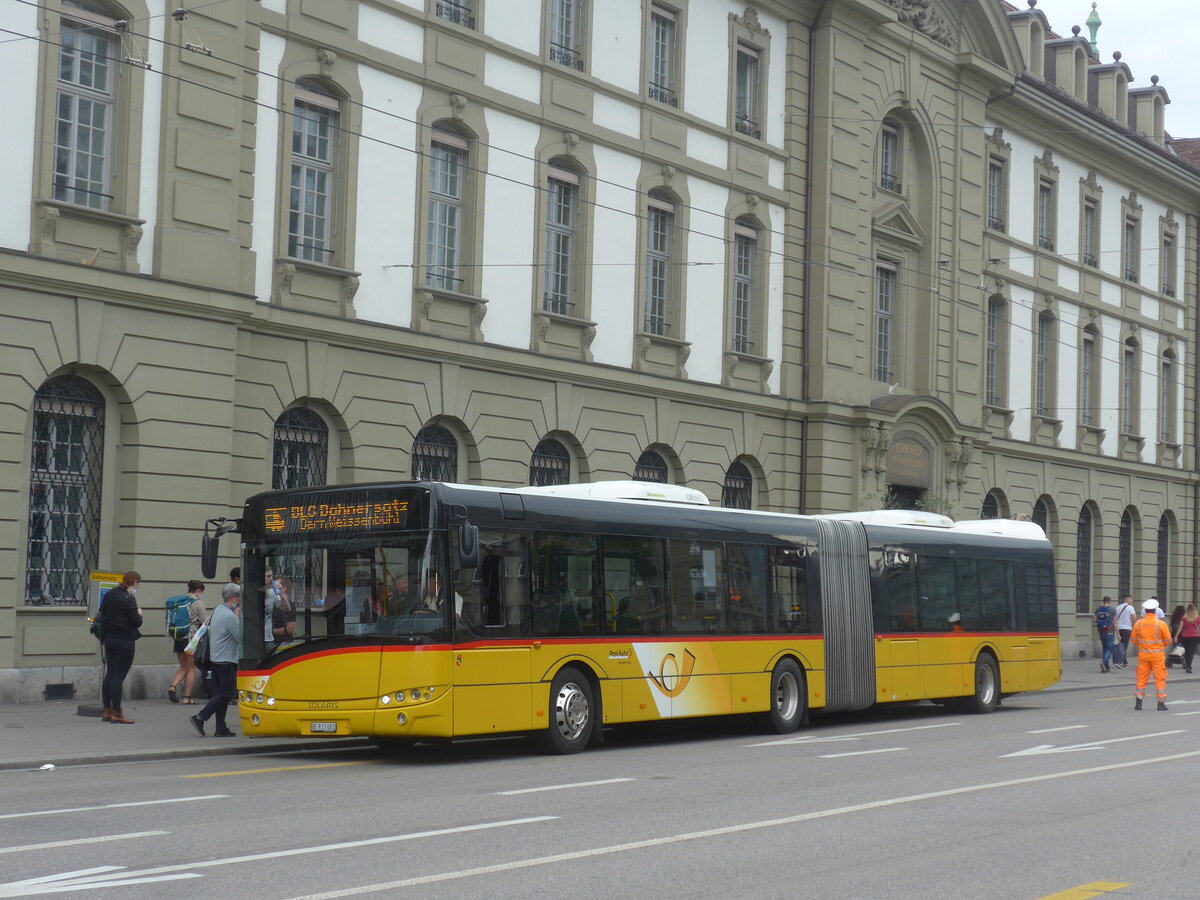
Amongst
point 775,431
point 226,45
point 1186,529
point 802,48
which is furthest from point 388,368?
point 1186,529

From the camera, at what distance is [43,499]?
20344 mm

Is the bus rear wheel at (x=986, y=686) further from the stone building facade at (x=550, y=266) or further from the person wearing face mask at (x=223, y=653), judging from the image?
the person wearing face mask at (x=223, y=653)

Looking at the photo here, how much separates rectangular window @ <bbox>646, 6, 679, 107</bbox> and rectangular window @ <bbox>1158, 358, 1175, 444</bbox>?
79.4 ft

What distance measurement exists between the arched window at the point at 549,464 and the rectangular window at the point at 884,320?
10.5 metres

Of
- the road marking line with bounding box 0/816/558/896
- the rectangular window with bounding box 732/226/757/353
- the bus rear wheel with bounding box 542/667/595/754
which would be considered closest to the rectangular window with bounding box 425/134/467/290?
the rectangular window with bounding box 732/226/757/353

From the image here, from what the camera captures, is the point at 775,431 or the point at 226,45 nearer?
the point at 226,45

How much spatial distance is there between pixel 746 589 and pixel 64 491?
324 inches

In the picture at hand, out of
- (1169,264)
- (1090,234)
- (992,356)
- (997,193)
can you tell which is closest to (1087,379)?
(1090,234)

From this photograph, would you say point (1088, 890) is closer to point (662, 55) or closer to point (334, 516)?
point (334, 516)

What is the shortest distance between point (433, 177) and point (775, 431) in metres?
10.0

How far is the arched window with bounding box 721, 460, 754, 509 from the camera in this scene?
106 feet

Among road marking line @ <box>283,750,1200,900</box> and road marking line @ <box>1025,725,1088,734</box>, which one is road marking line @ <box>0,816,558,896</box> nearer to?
road marking line @ <box>283,750,1200,900</box>

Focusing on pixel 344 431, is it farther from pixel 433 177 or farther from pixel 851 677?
pixel 851 677

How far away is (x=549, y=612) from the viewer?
17.1 m
